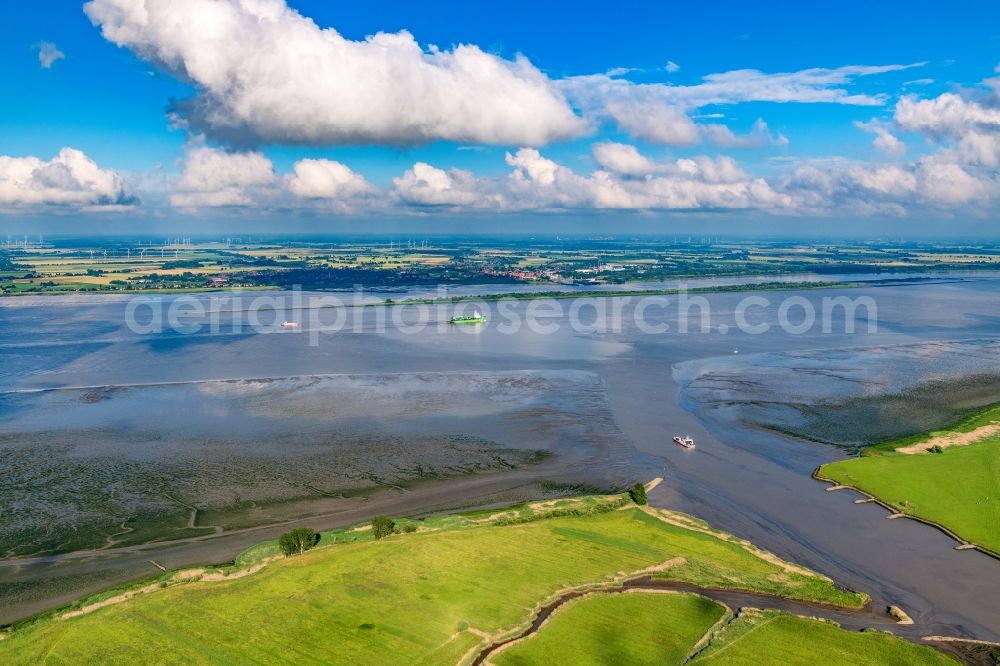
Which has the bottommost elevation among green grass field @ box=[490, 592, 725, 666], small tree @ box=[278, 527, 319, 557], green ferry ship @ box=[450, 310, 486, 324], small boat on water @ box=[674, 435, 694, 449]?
green grass field @ box=[490, 592, 725, 666]

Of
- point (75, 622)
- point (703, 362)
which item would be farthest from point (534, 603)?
point (703, 362)

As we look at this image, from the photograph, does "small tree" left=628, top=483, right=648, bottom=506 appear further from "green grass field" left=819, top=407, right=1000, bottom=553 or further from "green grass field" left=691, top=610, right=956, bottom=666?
"green grass field" left=819, top=407, right=1000, bottom=553

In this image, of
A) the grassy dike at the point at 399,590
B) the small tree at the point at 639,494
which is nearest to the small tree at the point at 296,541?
the grassy dike at the point at 399,590

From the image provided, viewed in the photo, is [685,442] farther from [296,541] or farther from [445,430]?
[296,541]

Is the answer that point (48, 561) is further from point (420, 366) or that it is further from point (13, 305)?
point (13, 305)

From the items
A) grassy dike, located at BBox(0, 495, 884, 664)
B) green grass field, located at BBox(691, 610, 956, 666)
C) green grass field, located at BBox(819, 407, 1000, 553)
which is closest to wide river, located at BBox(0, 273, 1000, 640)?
green grass field, located at BBox(819, 407, 1000, 553)

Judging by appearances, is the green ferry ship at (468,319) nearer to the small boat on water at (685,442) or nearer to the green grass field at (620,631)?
the small boat on water at (685,442)

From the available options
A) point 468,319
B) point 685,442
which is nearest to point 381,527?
point 685,442
